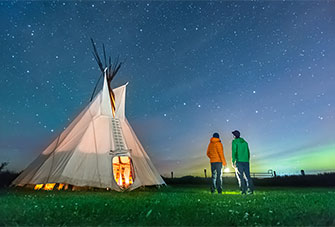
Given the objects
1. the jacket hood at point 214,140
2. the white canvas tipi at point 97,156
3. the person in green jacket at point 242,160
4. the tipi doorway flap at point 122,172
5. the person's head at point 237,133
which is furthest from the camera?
the tipi doorway flap at point 122,172

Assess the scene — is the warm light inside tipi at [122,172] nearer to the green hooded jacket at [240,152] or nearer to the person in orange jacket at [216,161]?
the person in orange jacket at [216,161]

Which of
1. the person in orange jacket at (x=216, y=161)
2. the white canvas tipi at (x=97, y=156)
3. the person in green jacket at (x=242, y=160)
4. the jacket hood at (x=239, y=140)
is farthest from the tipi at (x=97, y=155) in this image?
the jacket hood at (x=239, y=140)

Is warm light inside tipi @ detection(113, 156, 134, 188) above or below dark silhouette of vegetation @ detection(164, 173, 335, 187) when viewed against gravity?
above

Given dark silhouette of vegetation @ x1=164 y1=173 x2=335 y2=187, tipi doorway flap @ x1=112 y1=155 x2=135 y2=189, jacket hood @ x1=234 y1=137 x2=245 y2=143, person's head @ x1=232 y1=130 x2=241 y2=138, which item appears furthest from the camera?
dark silhouette of vegetation @ x1=164 y1=173 x2=335 y2=187

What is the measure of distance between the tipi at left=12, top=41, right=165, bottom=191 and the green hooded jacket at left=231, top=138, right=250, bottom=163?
4449mm

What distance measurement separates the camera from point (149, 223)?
14.5 feet

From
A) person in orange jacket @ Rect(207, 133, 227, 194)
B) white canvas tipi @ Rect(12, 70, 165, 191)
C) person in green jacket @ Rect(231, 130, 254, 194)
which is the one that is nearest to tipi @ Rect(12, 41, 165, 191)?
white canvas tipi @ Rect(12, 70, 165, 191)

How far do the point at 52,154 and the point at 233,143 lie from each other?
26.1 feet

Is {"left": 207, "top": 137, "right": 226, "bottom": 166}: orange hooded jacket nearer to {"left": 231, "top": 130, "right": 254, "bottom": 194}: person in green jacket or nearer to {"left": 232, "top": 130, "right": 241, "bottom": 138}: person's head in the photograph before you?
{"left": 231, "top": 130, "right": 254, "bottom": 194}: person in green jacket

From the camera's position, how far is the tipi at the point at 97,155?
10.9 meters

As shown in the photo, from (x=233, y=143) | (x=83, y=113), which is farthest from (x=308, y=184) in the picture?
(x=83, y=113)

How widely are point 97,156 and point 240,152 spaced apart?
6.14 metres

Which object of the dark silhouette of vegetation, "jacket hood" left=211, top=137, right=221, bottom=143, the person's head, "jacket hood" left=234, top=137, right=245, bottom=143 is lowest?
the dark silhouette of vegetation

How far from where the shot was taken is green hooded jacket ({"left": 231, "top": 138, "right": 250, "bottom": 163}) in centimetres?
952
